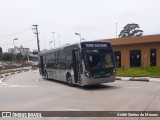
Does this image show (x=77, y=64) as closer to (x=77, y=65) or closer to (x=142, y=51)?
(x=77, y=65)

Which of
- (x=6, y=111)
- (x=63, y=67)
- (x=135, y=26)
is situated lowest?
(x=6, y=111)

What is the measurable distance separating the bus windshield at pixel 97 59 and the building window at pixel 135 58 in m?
19.7

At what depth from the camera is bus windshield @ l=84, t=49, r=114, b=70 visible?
56.2 ft

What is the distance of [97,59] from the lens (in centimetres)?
1734

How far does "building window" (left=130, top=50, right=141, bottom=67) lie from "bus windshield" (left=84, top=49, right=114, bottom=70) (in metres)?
19.7

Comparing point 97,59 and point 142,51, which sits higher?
point 142,51

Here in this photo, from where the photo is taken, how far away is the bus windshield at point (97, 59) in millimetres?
17125

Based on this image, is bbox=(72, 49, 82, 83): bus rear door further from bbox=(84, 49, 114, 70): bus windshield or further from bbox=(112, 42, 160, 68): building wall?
bbox=(112, 42, 160, 68): building wall

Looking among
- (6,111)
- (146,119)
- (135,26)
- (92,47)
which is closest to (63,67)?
(92,47)

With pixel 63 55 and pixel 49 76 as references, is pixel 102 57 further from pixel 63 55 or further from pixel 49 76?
pixel 49 76

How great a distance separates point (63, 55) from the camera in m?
21.4

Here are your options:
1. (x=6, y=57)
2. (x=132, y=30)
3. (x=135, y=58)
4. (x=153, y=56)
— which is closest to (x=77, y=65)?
(x=153, y=56)

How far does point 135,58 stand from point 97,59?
20667 mm

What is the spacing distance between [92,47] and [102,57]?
33.3 inches
